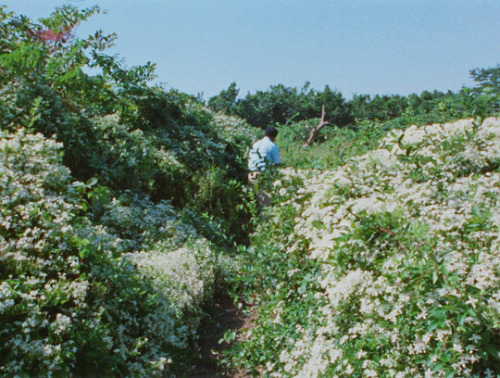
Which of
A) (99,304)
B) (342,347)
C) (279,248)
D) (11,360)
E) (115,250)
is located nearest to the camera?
(11,360)

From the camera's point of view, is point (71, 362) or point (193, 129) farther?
point (193, 129)

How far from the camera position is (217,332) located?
4914 mm

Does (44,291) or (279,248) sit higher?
(279,248)

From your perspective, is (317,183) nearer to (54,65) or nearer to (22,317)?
(22,317)

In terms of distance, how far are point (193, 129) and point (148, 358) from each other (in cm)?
692

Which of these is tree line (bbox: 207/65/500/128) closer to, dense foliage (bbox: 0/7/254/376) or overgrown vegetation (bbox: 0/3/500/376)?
dense foliage (bbox: 0/7/254/376)

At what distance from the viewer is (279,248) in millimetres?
4469

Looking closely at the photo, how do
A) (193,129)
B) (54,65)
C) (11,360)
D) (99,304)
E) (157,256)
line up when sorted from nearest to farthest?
(11,360), (99,304), (157,256), (54,65), (193,129)

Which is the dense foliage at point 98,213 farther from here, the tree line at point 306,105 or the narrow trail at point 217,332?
the tree line at point 306,105

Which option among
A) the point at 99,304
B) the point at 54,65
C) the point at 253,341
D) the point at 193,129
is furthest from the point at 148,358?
the point at 193,129

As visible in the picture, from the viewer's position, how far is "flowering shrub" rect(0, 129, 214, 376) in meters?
2.90

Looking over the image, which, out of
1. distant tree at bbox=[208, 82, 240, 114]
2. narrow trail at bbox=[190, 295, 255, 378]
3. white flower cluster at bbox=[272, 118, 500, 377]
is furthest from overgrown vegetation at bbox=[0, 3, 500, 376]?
distant tree at bbox=[208, 82, 240, 114]

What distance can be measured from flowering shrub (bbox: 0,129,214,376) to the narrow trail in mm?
197

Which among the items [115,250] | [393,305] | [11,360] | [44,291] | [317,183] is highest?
[317,183]
